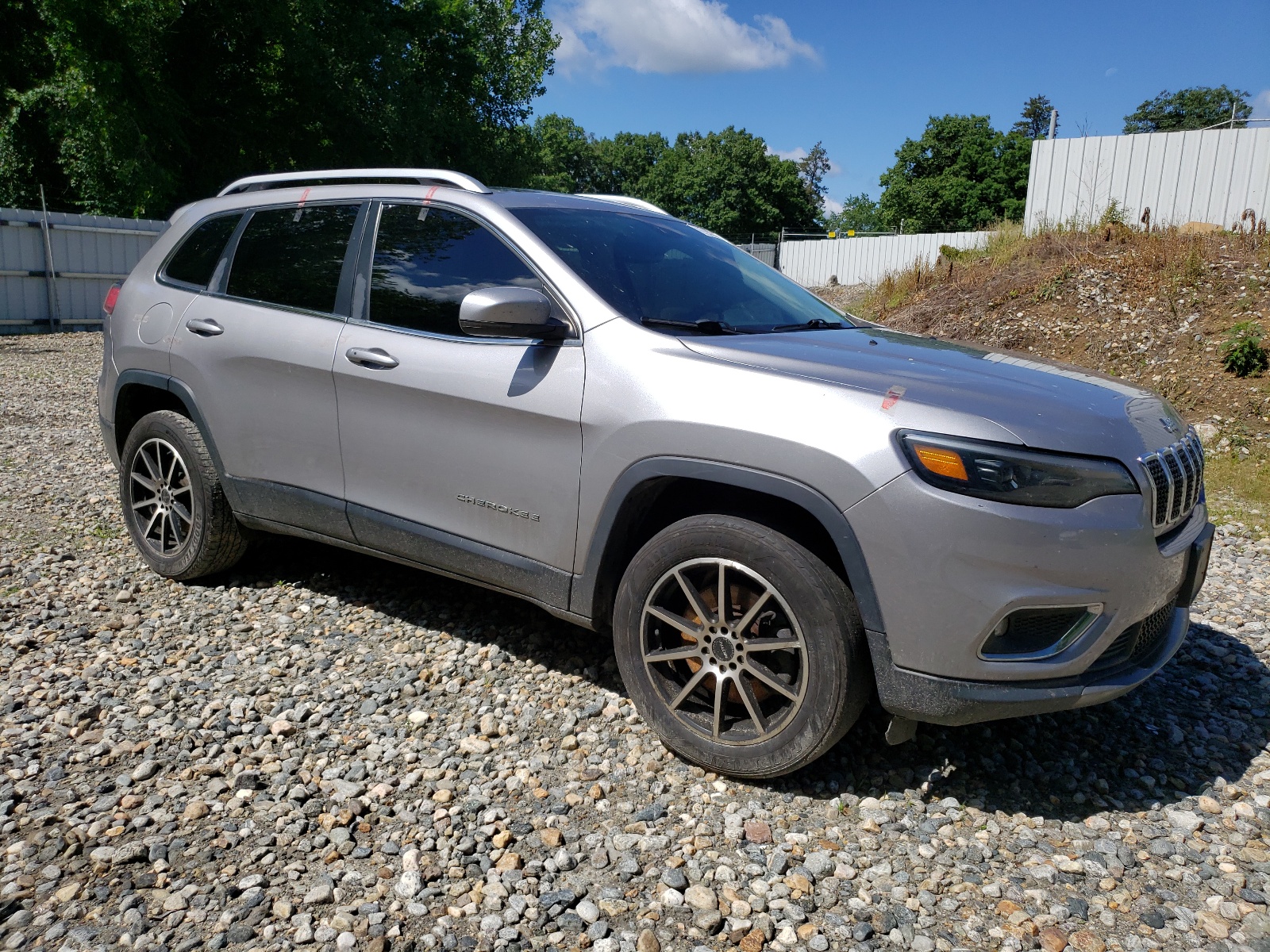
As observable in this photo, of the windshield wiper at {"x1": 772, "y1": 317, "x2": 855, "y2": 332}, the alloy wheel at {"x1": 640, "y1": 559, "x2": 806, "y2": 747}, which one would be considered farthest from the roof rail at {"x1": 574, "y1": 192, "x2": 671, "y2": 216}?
the alloy wheel at {"x1": 640, "y1": 559, "x2": 806, "y2": 747}

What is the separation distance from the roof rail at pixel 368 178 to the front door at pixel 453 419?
0.15 meters

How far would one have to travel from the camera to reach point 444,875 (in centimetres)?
264

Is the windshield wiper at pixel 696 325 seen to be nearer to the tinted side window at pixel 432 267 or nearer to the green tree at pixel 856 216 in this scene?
the tinted side window at pixel 432 267

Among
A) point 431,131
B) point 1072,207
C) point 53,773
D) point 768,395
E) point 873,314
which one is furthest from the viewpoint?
point 431,131

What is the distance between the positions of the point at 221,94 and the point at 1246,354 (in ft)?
87.2

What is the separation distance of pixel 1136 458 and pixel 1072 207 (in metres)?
13.6

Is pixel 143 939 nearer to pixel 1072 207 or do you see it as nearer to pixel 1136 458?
pixel 1136 458

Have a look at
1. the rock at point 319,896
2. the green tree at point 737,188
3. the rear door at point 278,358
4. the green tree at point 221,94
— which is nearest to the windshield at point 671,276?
the rear door at point 278,358

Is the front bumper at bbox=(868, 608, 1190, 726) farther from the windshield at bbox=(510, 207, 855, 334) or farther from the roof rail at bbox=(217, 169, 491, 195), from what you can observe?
the roof rail at bbox=(217, 169, 491, 195)

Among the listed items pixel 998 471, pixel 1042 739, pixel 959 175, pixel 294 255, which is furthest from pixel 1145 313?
pixel 959 175

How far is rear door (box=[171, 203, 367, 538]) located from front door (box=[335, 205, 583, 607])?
14 cm

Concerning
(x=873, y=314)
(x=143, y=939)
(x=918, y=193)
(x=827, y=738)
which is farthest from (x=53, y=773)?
(x=918, y=193)

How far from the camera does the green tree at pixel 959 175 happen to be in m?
64.6

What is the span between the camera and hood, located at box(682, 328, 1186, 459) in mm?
2656
